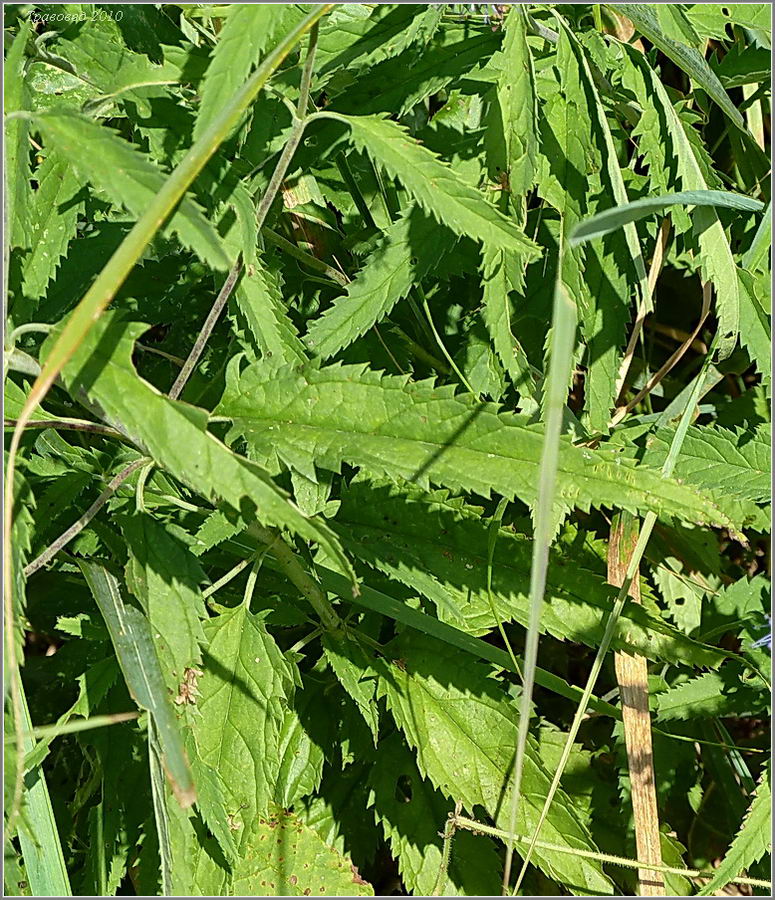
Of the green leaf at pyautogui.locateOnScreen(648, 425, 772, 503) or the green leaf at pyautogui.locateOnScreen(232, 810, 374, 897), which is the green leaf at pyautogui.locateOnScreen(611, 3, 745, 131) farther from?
the green leaf at pyautogui.locateOnScreen(232, 810, 374, 897)

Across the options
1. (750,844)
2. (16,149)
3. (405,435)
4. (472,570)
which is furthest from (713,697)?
(16,149)

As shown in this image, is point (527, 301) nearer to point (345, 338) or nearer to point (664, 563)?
point (345, 338)

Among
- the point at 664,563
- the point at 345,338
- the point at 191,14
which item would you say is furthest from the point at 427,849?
the point at 191,14

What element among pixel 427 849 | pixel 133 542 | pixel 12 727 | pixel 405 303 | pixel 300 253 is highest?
pixel 300 253

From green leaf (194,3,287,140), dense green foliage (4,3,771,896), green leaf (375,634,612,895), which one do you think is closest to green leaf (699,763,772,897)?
dense green foliage (4,3,771,896)

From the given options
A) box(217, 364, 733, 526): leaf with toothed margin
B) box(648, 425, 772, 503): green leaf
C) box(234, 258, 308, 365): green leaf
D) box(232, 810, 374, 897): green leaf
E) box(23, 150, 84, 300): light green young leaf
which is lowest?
box(232, 810, 374, 897): green leaf

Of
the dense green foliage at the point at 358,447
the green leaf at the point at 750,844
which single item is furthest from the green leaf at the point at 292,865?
the green leaf at the point at 750,844
